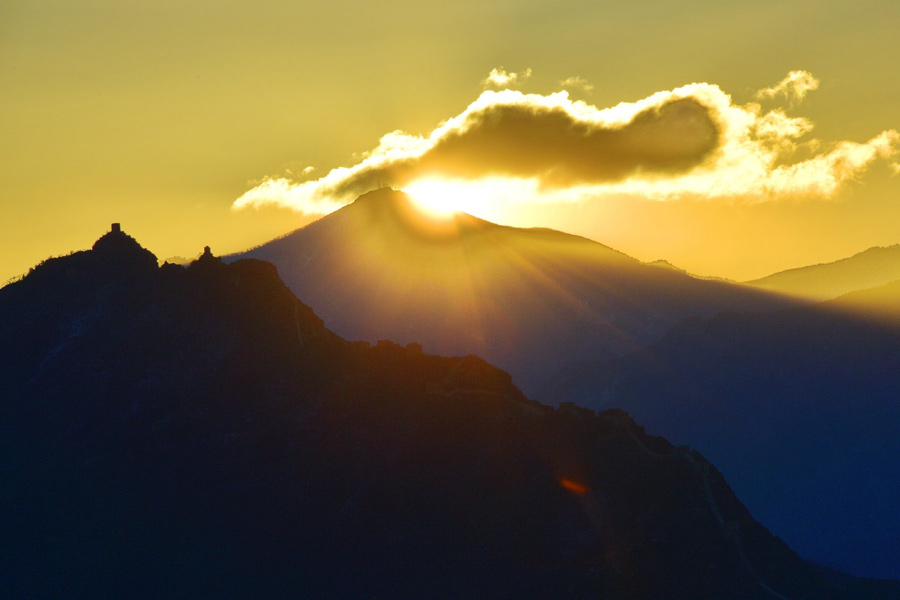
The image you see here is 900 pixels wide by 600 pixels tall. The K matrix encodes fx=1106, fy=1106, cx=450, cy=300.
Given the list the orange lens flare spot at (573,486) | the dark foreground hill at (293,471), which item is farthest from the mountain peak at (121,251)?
the orange lens flare spot at (573,486)

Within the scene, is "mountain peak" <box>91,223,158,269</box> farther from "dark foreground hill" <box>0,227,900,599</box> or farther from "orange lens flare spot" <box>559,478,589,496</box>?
"orange lens flare spot" <box>559,478,589,496</box>

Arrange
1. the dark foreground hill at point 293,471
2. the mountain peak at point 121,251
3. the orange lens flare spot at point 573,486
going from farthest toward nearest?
the mountain peak at point 121,251
the orange lens flare spot at point 573,486
the dark foreground hill at point 293,471

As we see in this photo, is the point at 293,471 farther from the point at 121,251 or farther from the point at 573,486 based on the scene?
the point at 121,251

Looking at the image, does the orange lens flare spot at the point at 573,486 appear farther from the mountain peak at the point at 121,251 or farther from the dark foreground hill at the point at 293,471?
the mountain peak at the point at 121,251

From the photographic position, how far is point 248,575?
4636 inches

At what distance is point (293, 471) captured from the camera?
129 metres

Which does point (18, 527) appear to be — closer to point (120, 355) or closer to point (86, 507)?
point (86, 507)

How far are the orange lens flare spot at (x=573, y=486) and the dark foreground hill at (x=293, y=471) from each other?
243 millimetres

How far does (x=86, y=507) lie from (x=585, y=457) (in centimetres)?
5762

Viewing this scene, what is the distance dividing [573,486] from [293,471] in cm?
3251

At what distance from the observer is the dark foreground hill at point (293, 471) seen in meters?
117

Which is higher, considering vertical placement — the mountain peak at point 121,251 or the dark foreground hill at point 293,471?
the mountain peak at point 121,251

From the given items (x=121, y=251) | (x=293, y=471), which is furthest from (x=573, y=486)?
(x=121, y=251)

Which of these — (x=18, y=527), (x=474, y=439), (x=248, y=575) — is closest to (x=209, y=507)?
(x=248, y=575)
